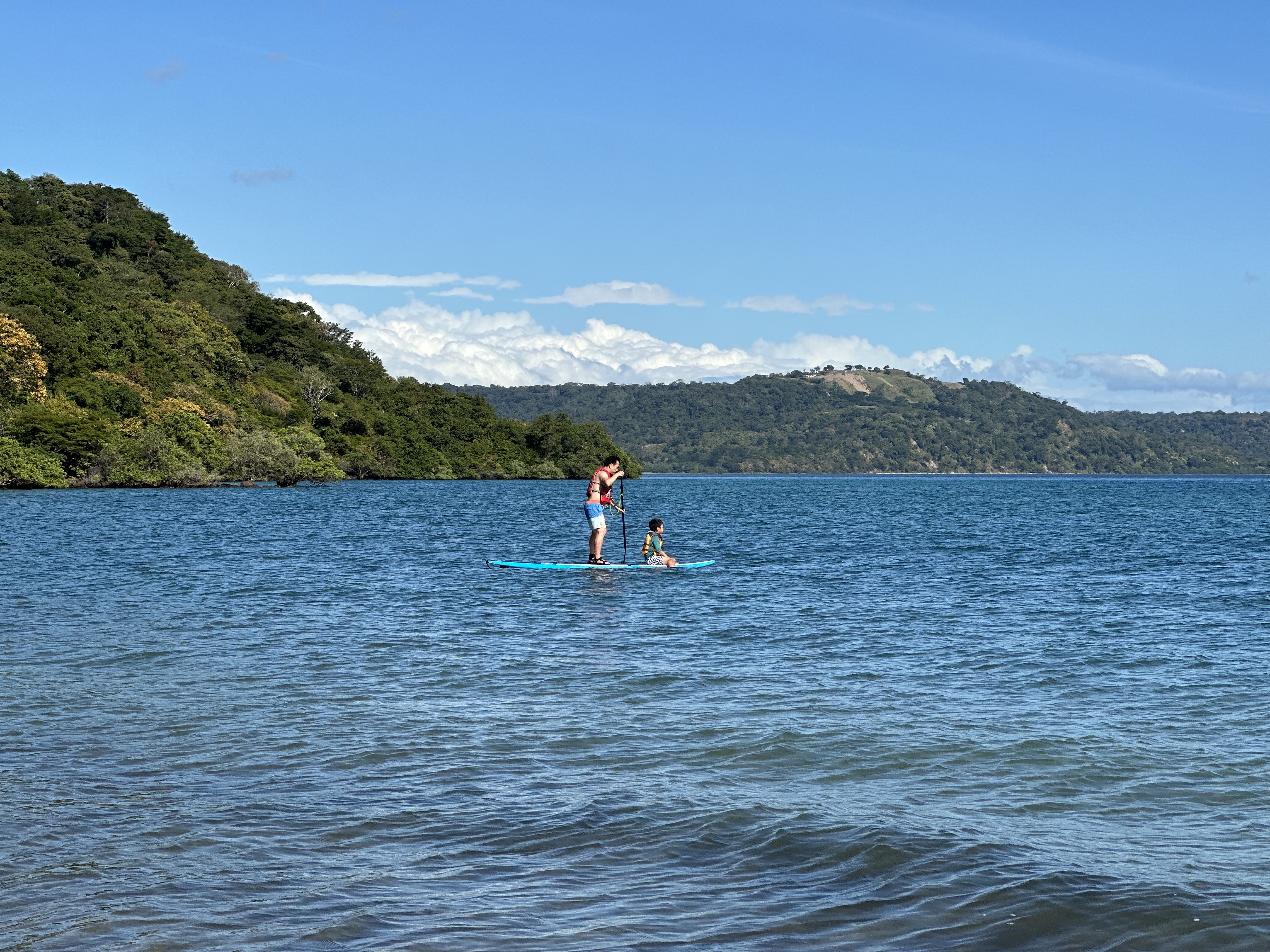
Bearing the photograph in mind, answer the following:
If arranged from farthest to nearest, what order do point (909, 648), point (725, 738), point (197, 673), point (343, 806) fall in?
point (909, 648) → point (197, 673) → point (725, 738) → point (343, 806)

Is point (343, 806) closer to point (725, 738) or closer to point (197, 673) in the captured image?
point (725, 738)

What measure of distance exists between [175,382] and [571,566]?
106295 millimetres

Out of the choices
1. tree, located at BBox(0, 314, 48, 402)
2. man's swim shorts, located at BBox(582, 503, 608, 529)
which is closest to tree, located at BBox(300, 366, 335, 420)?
tree, located at BBox(0, 314, 48, 402)

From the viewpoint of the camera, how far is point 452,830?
10164mm

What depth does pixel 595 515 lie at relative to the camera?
3525 centimetres

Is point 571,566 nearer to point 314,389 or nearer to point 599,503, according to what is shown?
point 599,503

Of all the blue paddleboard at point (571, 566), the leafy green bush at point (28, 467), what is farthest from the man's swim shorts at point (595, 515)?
the leafy green bush at point (28, 467)

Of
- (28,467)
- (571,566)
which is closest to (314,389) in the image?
(28,467)

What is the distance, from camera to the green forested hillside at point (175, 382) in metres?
104

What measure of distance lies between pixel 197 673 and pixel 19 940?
428 inches

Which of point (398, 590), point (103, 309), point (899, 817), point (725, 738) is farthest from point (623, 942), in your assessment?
point (103, 309)

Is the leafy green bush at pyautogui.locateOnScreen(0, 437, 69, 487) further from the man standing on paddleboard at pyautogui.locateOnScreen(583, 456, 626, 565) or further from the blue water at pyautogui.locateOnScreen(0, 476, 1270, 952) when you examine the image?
the man standing on paddleboard at pyautogui.locateOnScreen(583, 456, 626, 565)

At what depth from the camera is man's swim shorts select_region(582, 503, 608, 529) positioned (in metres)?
35.1

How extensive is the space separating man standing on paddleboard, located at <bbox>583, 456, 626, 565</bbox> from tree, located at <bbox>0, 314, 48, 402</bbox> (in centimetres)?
8419
